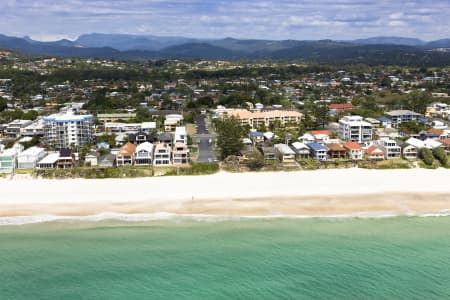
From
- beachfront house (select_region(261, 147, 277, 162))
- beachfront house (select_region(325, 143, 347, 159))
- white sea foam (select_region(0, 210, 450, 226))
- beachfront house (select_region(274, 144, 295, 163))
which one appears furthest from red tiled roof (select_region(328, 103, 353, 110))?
white sea foam (select_region(0, 210, 450, 226))

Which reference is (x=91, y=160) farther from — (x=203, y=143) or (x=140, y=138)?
Answer: (x=203, y=143)

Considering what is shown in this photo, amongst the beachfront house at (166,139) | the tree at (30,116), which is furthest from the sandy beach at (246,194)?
the tree at (30,116)

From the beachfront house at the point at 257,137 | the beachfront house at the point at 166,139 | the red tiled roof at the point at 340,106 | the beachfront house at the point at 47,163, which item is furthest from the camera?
the red tiled roof at the point at 340,106

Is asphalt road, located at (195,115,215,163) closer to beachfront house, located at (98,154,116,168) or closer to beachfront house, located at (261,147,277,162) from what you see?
beachfront house, located at (261,147,277,162)

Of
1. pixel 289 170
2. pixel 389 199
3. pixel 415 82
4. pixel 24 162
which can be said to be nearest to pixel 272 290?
pixel 389 199

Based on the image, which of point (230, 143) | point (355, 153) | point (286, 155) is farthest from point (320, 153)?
point (230, 143)

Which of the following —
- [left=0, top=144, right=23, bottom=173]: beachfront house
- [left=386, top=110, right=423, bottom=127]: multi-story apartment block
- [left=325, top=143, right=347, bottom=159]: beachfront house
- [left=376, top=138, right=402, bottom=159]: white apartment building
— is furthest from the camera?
[left=386, top=110, right=423, bottom=127]: multi-story apartment block

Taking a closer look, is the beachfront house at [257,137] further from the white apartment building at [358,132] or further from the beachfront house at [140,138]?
the beachfront house at [140,138]
